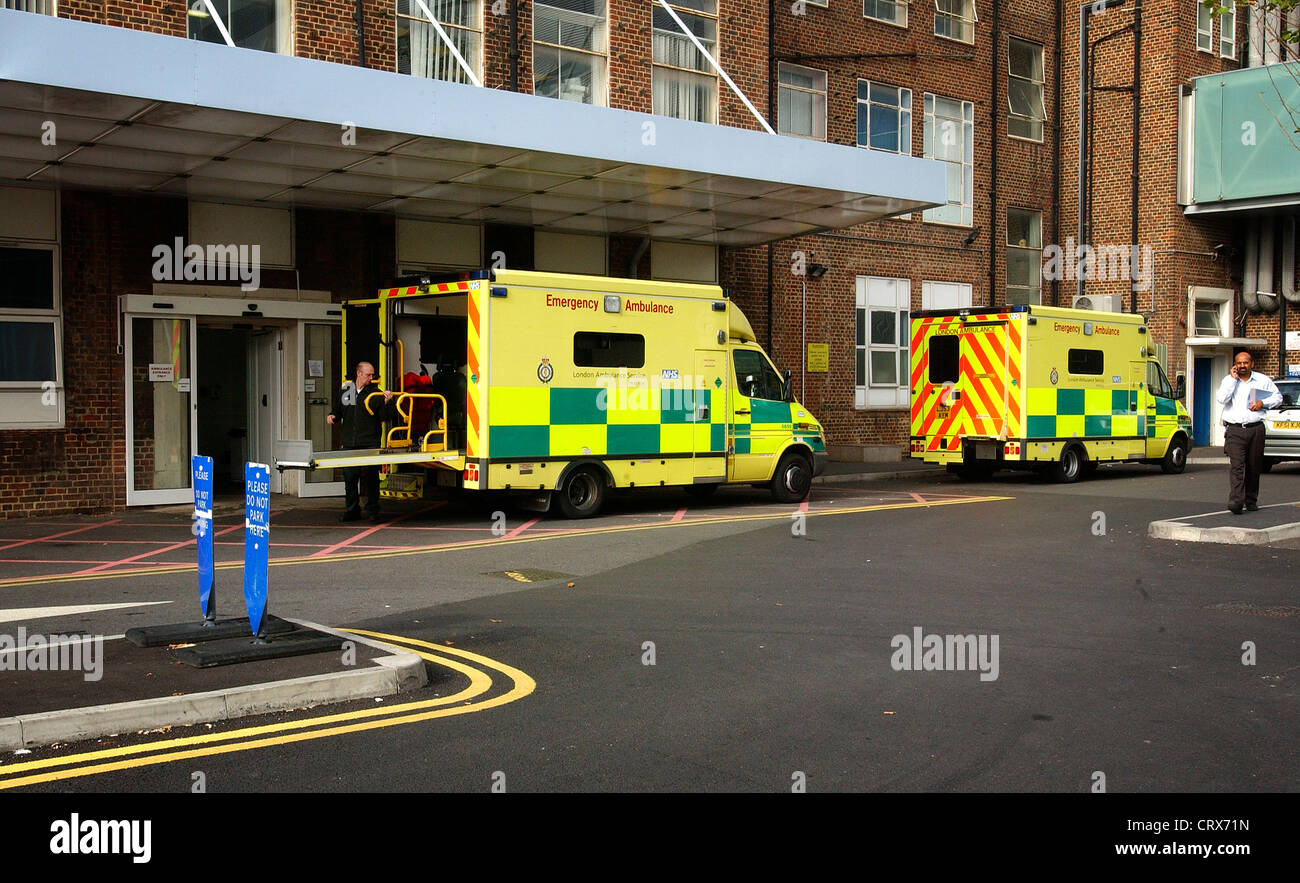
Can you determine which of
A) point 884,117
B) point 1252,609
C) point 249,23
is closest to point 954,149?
point 884,117

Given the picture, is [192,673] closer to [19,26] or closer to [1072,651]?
[1072,651]

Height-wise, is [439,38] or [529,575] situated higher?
[439,38]

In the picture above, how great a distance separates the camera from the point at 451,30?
19.0 metres

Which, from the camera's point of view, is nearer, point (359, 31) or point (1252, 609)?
point (1252, 609)

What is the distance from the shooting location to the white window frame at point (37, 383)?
50.5 feet

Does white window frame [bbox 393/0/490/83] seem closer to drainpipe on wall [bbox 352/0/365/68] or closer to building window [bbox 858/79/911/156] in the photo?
drainpipe on wall [bbox 352/0/365/68]

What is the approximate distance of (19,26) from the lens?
37.4 feet

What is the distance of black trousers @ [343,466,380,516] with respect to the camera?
15078 mm

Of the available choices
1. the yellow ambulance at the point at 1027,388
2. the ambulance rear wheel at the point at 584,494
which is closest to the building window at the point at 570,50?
the yellow ambulance at the point at 1027,388

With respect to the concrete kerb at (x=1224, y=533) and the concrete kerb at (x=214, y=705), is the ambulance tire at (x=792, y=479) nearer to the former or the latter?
the concrete kerb at (x=1224, y=533)

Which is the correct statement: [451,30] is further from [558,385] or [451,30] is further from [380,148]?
[558,385]

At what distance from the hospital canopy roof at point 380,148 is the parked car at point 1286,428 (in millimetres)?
8497

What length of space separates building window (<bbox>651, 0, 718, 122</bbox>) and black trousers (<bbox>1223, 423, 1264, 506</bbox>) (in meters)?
11.0

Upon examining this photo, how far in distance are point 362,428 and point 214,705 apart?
352 inches
